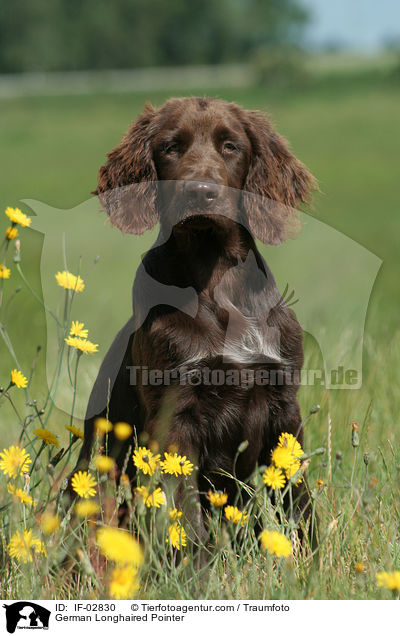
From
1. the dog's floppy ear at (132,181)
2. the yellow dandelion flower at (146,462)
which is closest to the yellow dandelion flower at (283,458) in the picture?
the yellow dandelion flower at (146,462)

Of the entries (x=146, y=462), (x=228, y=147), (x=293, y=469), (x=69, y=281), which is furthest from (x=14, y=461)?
(x=228, y=147)

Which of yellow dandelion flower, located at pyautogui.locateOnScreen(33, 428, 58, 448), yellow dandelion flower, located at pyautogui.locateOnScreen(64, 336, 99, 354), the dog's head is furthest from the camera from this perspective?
the dog's head

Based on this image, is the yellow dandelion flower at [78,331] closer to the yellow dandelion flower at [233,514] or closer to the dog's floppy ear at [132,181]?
the dog's floppy ear at [132,181]

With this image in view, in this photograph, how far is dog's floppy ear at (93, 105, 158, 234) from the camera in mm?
2963

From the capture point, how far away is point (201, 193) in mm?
2627

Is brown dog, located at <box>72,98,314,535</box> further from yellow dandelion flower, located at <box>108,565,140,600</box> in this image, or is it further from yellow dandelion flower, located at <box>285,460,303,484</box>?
yellow dandelion flower, located at <box>108,565,140,600</box>

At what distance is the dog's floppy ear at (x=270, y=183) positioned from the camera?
295 centimetres

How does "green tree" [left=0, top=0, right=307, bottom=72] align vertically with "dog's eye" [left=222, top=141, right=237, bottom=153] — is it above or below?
above

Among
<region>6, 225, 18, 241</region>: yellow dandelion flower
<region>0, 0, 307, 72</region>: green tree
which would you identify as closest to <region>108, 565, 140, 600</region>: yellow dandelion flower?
<region>6, 225, 18, 241</region>: yellow dandelion flower

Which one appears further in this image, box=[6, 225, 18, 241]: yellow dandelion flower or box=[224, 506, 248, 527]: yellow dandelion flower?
box=[6, 225, 18, 241]: yellow dandelion flower

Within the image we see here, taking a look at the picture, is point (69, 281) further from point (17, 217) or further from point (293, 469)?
point (293, 469)

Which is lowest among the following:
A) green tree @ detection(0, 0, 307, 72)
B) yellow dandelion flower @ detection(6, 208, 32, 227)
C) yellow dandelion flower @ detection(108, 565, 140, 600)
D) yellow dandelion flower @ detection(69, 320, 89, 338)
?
yellow dandelion flower @ detection(108, 565, 140, 600)
